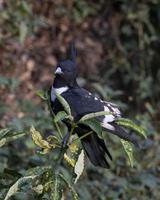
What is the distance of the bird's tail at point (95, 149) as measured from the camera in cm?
282

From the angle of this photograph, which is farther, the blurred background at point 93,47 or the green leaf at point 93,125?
the blurred background at point 93,47

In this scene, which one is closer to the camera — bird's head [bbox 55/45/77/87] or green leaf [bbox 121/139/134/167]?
green leaf [bbox 121/139/134/167]

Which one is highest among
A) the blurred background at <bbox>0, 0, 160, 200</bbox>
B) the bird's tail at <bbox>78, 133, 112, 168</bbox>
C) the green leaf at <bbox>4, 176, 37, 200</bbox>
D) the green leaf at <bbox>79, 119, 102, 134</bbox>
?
the green leaf at <bbox>79, 119, 102, 134</bbox>

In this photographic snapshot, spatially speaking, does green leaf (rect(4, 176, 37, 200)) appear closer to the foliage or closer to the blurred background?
the foliage

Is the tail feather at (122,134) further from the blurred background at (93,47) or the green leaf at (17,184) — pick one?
the blurred background at (93,47)

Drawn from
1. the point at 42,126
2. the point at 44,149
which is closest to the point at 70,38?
the point at 42,126

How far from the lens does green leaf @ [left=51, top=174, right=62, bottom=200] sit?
7.56 ft

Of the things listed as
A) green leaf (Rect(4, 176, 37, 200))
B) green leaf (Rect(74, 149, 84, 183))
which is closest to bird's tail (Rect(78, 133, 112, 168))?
green leaf (Rect(74, 149, 84, 183))

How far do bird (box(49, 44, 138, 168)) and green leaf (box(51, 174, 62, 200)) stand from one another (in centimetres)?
28

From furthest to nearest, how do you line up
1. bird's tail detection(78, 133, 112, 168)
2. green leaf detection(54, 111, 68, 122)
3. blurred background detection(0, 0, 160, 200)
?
1. blurred background detection(0, 0, 160, 200)
2. bird's tail detection(78, 133, 112, 168)
3. green leaf detection(54, 111, 68, 122)

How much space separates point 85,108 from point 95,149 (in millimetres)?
319

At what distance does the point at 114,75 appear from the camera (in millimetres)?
6633

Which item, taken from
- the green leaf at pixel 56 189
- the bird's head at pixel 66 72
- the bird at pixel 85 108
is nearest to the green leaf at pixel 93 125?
the bird at pixel 85 108

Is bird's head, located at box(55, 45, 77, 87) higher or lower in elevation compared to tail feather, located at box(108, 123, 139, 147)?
higher
